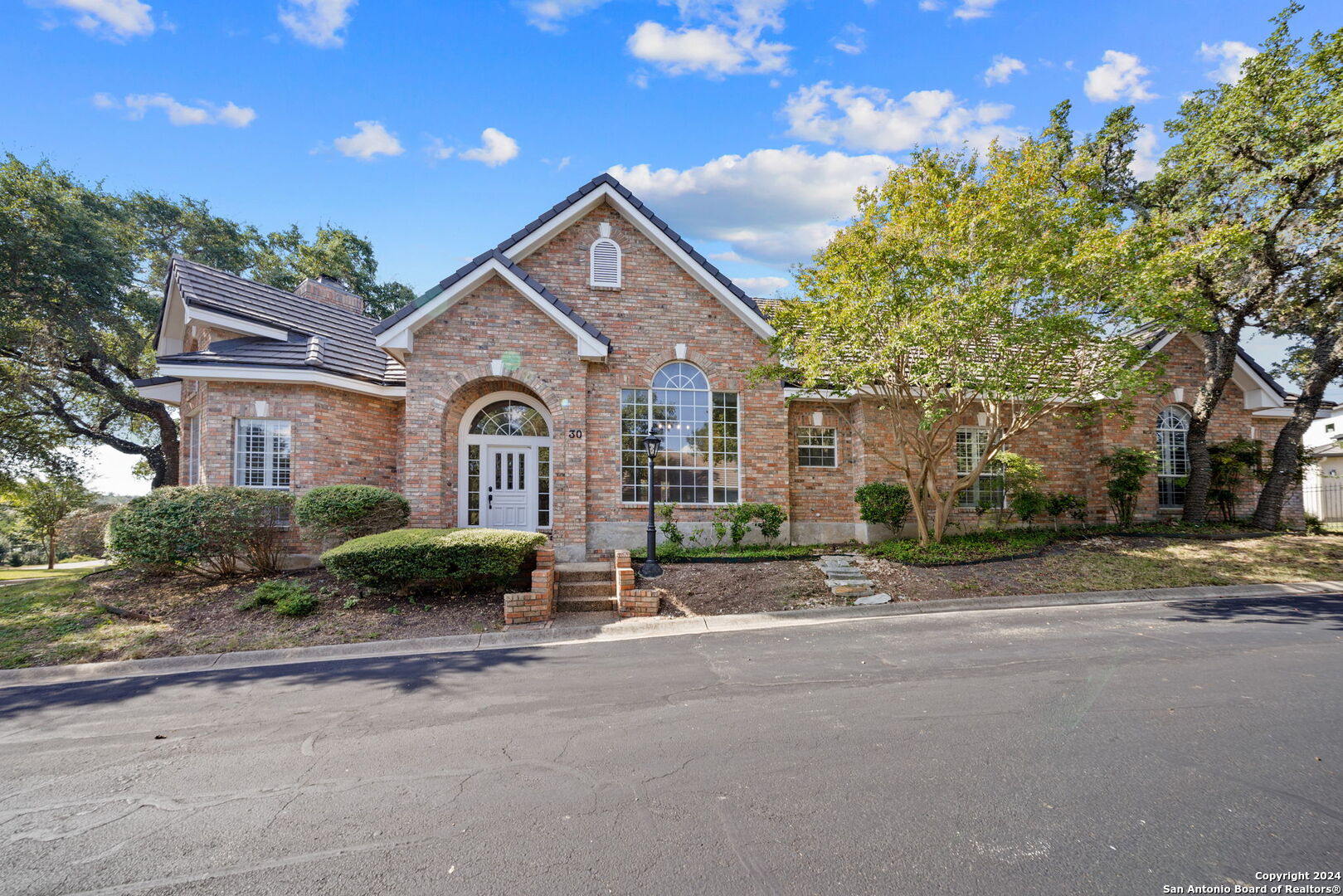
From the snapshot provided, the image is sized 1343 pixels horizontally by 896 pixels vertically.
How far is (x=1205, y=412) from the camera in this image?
1491cm

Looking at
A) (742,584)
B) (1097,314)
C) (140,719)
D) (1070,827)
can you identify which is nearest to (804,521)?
(742,584)

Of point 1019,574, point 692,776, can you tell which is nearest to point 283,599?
point 692,776

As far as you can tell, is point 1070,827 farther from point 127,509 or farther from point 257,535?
point 127,509

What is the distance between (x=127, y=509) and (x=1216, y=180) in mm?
23160

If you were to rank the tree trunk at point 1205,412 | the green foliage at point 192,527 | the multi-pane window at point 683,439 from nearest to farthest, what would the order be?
the green foliage at point 192,527, the multi-pane window at point 683,439, the tree trunk at point 1205,412

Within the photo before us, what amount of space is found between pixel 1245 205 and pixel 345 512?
2029 cm

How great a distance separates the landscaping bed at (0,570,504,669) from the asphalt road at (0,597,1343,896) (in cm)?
114

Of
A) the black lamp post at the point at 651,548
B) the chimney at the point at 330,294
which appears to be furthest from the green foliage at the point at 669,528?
the chimney at the point at 330,294

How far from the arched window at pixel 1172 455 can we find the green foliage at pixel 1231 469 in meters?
0.57

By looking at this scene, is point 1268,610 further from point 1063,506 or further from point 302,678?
point 302,678

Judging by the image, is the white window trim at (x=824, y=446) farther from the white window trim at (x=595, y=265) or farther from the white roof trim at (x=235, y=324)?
the white roof trim at (x=235, y=324)

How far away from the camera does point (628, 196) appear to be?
12.8m

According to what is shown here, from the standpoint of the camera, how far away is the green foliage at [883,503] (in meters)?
12.9

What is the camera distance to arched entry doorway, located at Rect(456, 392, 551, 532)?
12422 millimetres
